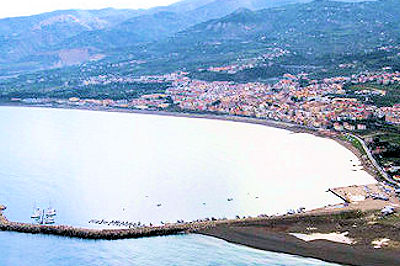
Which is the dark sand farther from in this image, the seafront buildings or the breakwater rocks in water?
the seafront buildings

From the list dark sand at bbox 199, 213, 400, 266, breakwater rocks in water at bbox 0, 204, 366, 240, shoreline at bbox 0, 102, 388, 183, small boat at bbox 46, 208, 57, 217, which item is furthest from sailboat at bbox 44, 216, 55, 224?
shoreline at bbox 0, 102, 388, 183

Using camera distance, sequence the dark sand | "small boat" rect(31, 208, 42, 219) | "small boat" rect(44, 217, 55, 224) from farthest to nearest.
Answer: "small boat" rect(31, 208, 42, 219) → "small boat" rect(44, 217, 55, 224) → the dark sand

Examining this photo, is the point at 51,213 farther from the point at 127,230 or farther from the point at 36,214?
the point at 127,230

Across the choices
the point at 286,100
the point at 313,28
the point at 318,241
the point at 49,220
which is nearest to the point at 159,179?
the point at 49,220

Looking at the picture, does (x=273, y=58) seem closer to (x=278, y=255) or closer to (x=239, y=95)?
(x=239, y=95)

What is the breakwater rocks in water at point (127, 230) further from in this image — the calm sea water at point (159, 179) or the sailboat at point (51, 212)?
the sailboat at point (51, 212)

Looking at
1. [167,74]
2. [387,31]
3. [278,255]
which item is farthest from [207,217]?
[387,31]
